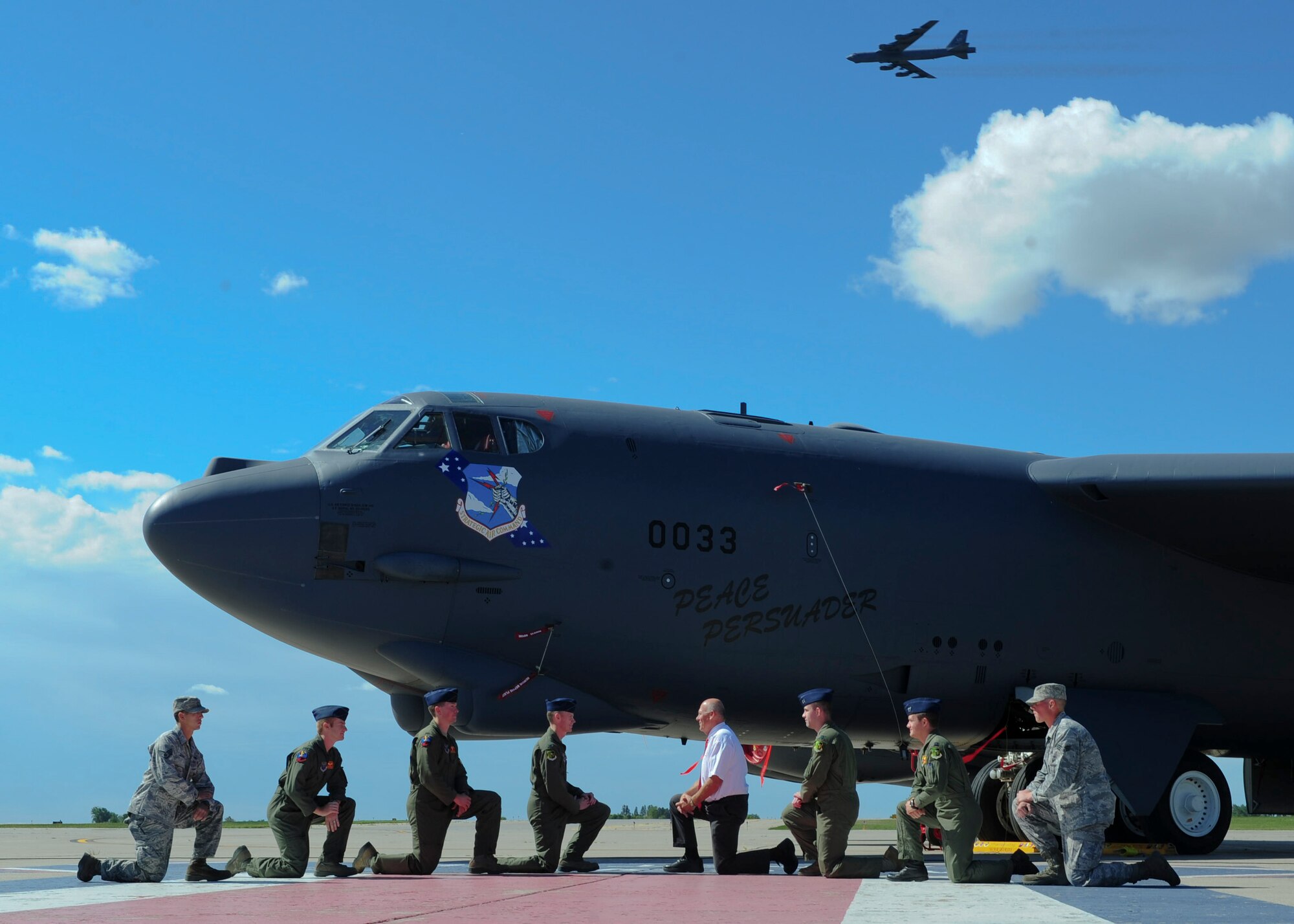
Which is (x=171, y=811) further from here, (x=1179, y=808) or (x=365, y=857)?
(x=1179, y=808)

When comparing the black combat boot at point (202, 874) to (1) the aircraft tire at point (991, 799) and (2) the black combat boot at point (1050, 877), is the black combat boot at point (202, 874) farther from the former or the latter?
(1) the aircraft tire at point (991, 799)

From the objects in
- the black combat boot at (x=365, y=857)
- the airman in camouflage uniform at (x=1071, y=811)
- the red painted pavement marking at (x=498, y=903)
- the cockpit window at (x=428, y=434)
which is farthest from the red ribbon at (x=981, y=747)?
the black combat boot at (x=365, y=857)

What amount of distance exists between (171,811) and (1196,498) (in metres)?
11.5

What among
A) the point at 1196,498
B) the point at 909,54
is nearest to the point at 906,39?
the point at 909,54

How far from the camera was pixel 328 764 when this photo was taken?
10258 millimetres

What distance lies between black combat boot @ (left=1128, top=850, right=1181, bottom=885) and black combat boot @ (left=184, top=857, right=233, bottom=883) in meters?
6.76

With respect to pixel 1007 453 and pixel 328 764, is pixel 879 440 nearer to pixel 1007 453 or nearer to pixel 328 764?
pixel 1007 453

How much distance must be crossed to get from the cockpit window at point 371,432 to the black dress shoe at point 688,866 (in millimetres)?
4973

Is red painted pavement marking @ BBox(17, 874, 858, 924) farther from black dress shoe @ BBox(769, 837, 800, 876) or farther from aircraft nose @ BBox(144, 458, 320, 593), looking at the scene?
aircraft nose @ BBox(144, 458, 320, 593)

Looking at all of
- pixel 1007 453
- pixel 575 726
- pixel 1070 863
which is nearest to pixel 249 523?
pixel 575 726

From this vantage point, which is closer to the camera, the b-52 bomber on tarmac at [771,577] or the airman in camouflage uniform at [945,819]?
the airman in camouflage uniform at [945,819]

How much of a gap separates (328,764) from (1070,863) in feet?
18.7

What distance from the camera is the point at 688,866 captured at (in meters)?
10.7

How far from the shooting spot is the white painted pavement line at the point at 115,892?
23.3ft
